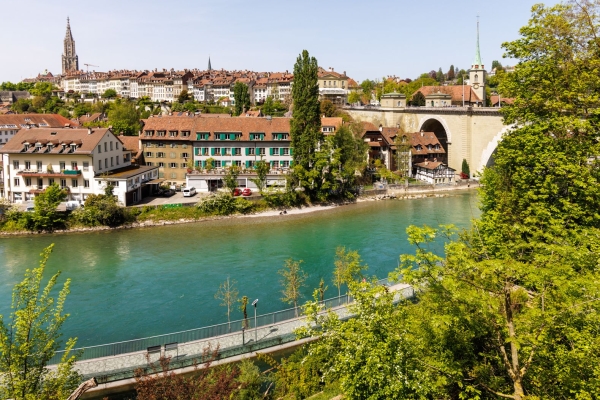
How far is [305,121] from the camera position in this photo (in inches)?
1241

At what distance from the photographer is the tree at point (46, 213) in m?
25.0

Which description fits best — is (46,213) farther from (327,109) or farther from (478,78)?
(478,78)

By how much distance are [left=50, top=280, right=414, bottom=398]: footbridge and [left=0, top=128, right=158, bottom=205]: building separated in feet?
55.8

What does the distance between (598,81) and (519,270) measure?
6.08m

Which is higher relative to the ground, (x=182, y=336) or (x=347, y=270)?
(x=347, y=270)

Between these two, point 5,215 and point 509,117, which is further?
point 5,215

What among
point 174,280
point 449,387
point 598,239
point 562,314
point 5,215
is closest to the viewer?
point 562,314

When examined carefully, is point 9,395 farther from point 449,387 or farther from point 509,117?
point 509,117

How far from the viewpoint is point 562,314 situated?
6.02 m

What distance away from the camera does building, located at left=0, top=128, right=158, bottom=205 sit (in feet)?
93.7

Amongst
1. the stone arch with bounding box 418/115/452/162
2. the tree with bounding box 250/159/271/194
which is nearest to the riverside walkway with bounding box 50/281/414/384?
the tree with bounding box 250/159/271/194

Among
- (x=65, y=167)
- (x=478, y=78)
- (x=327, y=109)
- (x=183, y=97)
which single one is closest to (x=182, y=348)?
(x=65, y=167)

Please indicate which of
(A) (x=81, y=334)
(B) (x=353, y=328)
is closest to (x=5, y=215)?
(A) (x=81, y=334)

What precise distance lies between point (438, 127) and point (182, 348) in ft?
144
